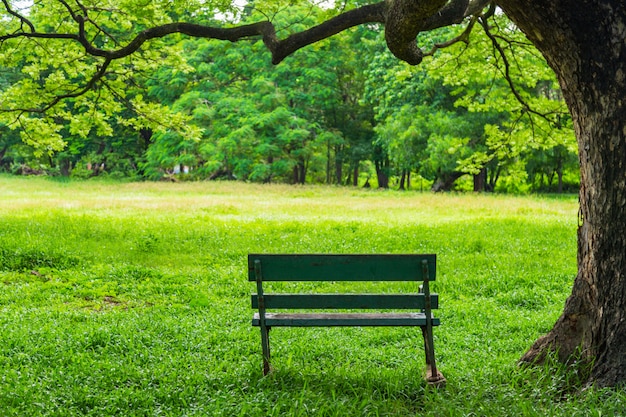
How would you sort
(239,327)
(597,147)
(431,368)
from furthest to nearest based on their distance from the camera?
(239,327)
(431,368)
(597,147)

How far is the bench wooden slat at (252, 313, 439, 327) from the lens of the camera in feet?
17.6

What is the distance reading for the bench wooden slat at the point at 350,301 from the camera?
5.37 m

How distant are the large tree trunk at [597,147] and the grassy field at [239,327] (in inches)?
15.5

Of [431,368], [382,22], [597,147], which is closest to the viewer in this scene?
[597,147]

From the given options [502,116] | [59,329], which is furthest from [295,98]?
[59,329]

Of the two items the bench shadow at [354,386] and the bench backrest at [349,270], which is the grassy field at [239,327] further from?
the bench backrest at [349,270]

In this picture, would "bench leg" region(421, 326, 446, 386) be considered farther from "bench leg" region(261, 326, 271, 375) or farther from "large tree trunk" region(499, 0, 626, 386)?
"bench leg" region(261, 326, 271, 375)

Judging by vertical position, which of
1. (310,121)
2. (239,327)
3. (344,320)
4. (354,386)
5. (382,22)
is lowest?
(239,327)

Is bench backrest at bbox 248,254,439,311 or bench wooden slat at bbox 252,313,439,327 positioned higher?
bench backrest at bbox 248,254,439,311

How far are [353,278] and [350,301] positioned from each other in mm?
205

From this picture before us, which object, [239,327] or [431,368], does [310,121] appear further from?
[431,368]

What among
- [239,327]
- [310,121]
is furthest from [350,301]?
[310,121]

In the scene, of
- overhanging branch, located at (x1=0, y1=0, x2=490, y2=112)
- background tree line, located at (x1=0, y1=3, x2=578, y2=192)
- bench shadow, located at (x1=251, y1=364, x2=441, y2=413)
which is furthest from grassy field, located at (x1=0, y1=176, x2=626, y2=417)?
background tree line, located at (x1=0, y1=3, x2=578, y2=192)

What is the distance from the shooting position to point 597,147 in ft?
16.7
